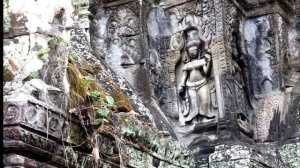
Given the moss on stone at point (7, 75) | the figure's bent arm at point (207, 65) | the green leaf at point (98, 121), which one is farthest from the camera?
the figure's bent arm at point (207, 65)

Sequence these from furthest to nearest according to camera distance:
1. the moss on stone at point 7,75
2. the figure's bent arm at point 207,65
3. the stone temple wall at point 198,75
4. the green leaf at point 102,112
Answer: the figure's bent arm at point 207,65, the stone temple wall at point 198,75, the green leaf at point 102,112, the moss on stone at point 7,75

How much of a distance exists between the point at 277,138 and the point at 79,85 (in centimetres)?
434

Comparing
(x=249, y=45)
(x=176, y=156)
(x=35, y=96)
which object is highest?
(x=249, y=45)

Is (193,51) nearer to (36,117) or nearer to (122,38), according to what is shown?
(122,38)

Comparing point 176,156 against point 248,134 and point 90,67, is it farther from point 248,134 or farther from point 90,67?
point 248,134

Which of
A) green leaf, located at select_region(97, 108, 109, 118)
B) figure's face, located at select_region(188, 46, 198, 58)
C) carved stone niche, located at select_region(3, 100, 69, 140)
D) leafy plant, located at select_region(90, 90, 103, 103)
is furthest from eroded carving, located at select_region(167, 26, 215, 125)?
carved stone niche, located at select_region(3, 100, 69, 140)

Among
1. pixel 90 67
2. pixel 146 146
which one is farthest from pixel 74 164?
pixel 90 67

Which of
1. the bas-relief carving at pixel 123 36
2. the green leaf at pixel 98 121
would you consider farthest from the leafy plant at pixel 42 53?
the bas-relief carving at pixel 123 36

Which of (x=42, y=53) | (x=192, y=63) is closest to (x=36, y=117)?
(x=42, y=53)

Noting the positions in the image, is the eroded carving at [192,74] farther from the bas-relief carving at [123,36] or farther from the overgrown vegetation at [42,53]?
the overgrown vegetation at [42,53]

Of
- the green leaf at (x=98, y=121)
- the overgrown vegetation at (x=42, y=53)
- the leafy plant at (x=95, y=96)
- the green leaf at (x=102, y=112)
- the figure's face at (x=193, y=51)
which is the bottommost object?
the green leaf at (x=98, y=121)

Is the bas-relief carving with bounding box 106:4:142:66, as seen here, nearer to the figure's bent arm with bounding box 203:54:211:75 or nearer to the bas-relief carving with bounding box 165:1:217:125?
the bas-relief carving with bounding box 165:1:217:125

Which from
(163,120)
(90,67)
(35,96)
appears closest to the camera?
(35,96)

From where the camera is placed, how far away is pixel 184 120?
8414 millimetres
